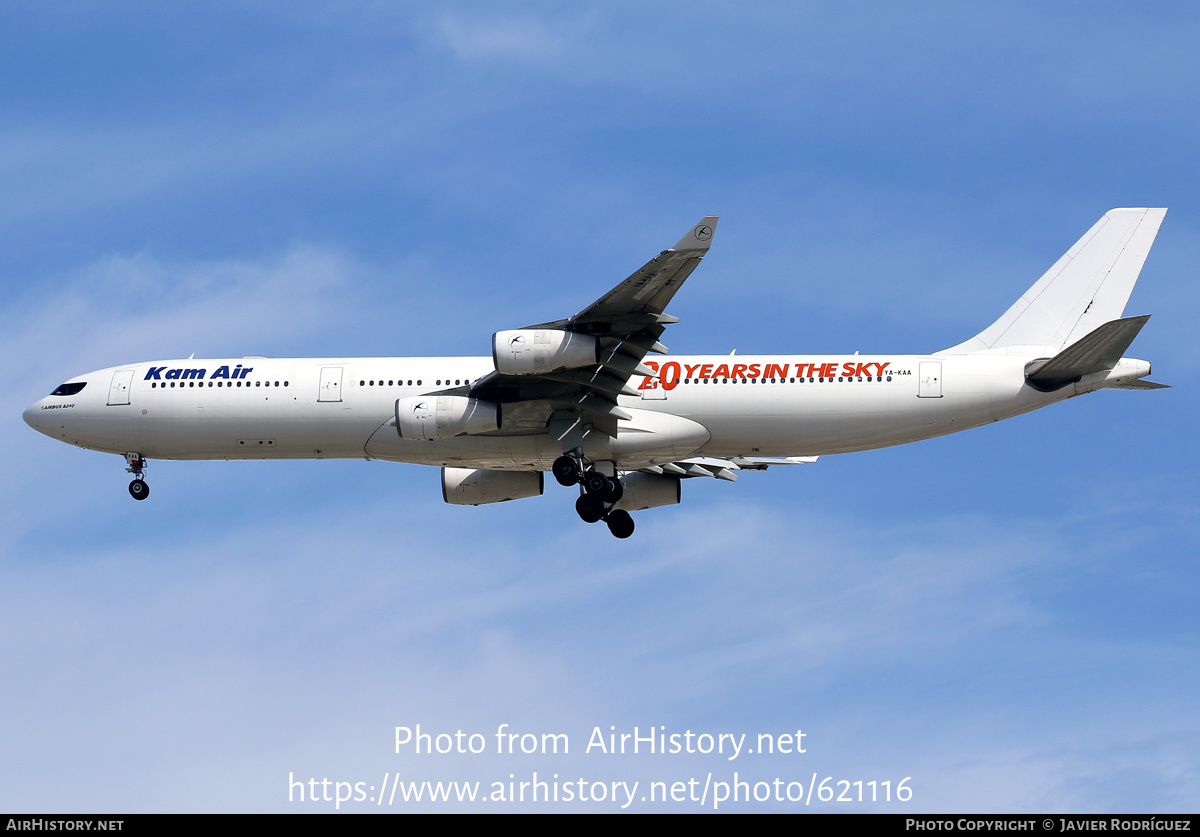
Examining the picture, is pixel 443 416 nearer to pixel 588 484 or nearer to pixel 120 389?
pixel 588 484

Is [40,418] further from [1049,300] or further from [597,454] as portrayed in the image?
[1049,300]

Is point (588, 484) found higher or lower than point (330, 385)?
lower

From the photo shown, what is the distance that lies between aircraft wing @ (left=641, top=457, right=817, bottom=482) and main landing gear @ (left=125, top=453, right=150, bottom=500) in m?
13.9

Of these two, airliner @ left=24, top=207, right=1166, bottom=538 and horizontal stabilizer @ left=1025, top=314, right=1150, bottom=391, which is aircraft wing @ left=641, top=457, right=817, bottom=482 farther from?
horizontal stabilizer @ left=1025, top=314, right=1150, bottom=391

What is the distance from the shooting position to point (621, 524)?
3756 centimetres

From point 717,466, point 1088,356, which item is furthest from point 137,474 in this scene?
point 1088,356

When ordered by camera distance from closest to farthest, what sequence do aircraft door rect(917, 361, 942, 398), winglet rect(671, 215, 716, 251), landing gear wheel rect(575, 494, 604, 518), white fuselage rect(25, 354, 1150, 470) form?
winglet rect(671, 215, 716, 251) < aircraft door rect(917, 361, 942, 398) < white fuselage rect(25, 354, 1150, 470) < landing gear wheel rect(575, 494, 604, 518)

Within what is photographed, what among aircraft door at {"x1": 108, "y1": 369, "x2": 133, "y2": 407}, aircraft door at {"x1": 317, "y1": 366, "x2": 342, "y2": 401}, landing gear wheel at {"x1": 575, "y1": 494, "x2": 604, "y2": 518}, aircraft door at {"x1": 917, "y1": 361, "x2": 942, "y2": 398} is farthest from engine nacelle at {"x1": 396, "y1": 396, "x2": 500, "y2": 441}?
aircraft door at {"x1": 917, "y1": 361, "x2": 942, "y2": 398}

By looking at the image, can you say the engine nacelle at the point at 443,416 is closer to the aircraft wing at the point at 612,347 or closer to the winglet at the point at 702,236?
the aircraft wing at the point at 612,347

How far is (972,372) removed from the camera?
1261 inches

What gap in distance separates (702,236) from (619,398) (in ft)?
23.9

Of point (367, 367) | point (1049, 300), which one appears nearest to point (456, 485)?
point (367, 367)

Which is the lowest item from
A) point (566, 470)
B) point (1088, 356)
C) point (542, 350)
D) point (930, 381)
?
point (566, 470)

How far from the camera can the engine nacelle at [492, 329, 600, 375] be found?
95.1ft
